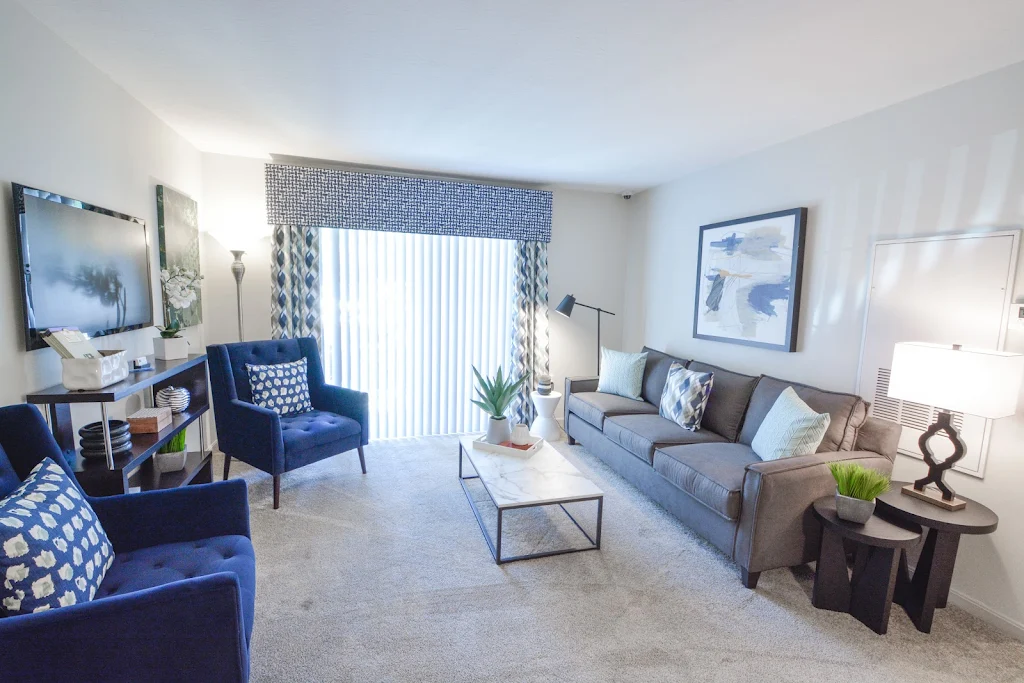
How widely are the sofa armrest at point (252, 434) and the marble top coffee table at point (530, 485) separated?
1133mm

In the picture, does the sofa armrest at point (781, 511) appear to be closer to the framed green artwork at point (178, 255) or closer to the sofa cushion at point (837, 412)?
the sofa cushion at point (837, 412)

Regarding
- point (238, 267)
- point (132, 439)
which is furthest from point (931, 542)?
point (238, 267)

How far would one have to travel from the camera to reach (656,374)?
12.9 feet

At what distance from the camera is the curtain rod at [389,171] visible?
379 cm

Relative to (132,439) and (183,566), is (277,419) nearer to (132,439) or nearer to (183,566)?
(132,439)

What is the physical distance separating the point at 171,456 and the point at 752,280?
148 inches

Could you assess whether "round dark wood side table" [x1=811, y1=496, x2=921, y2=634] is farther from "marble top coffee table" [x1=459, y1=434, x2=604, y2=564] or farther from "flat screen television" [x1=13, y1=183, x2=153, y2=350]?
"flat screen television" [x1=13, y1=183, x2=153, y2=350]

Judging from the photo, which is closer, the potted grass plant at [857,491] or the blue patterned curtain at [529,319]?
the potted grass plant at [857,491]

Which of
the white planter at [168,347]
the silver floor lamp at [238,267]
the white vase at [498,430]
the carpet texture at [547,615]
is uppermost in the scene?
the silver floor lamp at [238,267]

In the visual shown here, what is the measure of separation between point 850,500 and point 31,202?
11.4 ft

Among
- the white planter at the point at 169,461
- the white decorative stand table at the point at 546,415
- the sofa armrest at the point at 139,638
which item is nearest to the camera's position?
the sofa armrest at the point at 139,638

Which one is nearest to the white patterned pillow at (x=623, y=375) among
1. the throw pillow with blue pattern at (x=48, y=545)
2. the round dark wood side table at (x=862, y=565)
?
the round dark wood side table at (x=862, y=565)

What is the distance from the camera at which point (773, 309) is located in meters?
3.16

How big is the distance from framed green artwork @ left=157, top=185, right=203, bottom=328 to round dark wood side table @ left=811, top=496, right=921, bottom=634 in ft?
11.4
